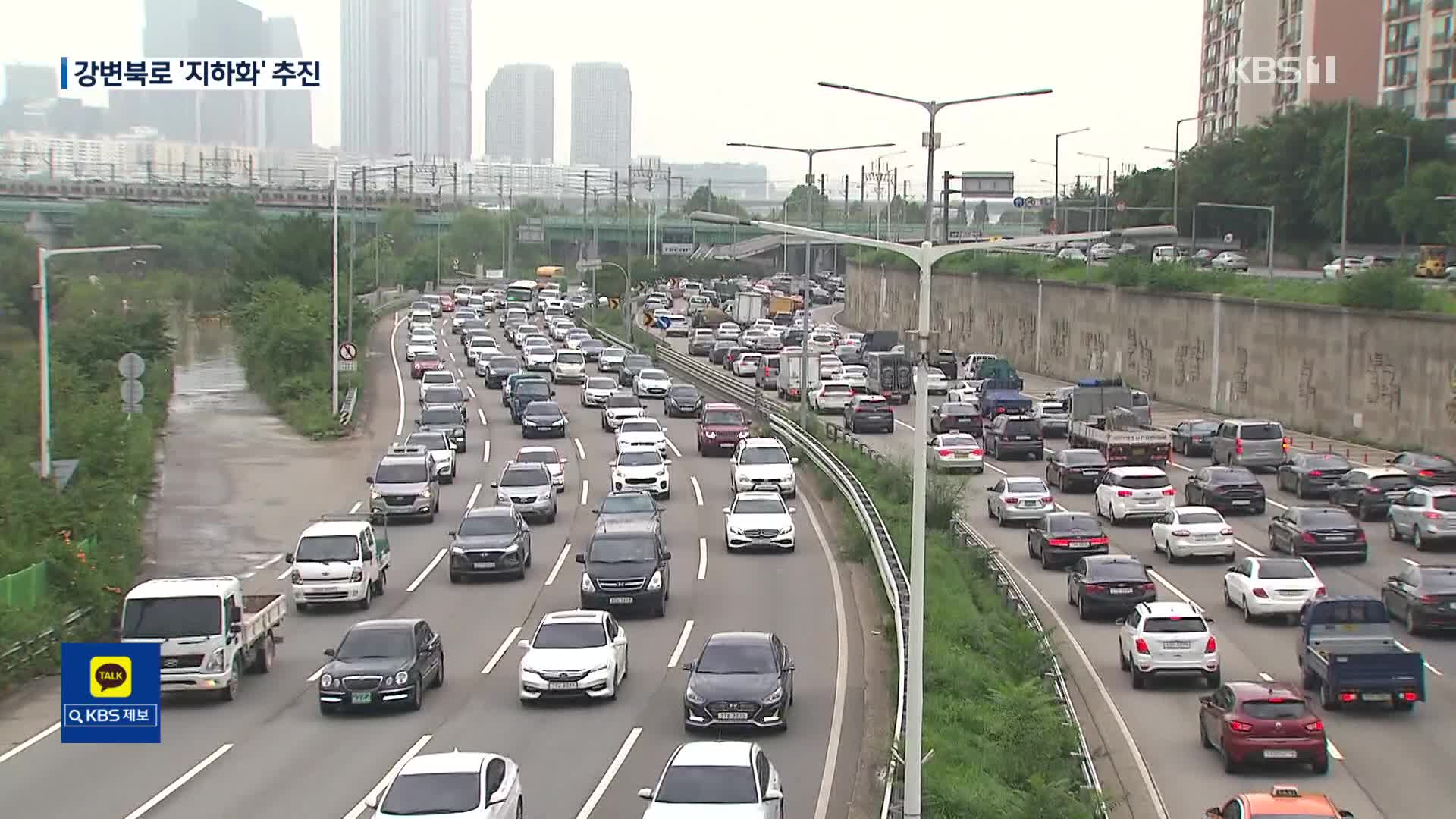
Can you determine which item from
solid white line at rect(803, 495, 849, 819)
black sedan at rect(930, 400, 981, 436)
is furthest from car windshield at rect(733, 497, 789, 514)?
black sedan at rect(930, 400, 981, 436)

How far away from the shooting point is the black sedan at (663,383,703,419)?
66.2m

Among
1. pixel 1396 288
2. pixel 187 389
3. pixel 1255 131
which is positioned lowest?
pixel 187 389

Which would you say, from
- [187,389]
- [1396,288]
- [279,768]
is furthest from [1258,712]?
[187,389]

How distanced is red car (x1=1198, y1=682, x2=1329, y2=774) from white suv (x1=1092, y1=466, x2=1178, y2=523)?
67.7 ft

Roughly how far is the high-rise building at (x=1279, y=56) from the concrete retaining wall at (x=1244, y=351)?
113ft

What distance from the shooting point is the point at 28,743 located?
77.3 feet

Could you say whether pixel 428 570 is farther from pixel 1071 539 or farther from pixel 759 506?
pixel 1071 539

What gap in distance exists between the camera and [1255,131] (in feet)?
371

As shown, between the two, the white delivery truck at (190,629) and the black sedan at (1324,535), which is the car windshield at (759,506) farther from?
the white delivery truck at (190,629)

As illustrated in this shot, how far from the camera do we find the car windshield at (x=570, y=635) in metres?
25.8

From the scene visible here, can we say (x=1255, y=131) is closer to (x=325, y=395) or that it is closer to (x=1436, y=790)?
(x=325, y=395)

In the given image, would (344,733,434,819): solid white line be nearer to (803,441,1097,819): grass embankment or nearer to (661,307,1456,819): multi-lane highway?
(803,441,1097,819): grass embankment

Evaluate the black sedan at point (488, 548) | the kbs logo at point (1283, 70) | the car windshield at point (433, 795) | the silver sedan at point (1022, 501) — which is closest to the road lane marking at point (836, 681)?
the car windshield at point (433, 795)

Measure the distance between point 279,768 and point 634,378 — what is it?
175ft
